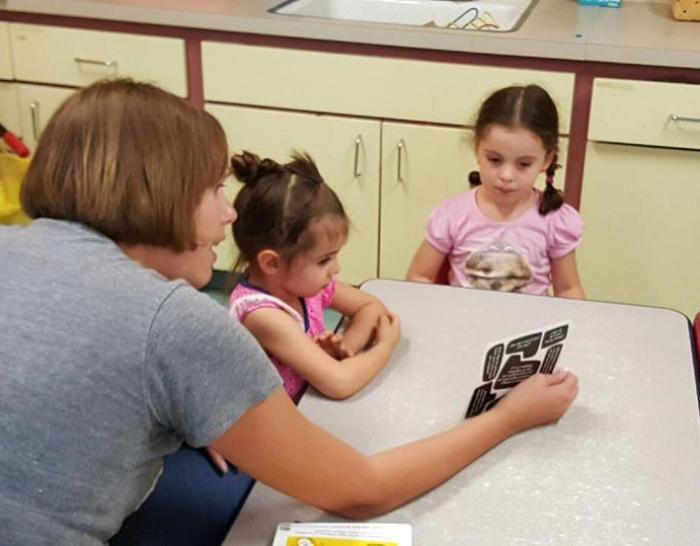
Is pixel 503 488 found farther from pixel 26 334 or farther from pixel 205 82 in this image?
pixel 205 82

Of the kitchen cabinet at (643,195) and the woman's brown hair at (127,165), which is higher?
the woman's brown hair at (127,165)

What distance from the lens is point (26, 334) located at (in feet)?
3.00

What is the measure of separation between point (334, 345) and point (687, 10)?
70.5 inches

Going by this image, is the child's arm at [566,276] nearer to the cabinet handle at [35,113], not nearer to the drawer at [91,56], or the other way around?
the drawer at [91,56]

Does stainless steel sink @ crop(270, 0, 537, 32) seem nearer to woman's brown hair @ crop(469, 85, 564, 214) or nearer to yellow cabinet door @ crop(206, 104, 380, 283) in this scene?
yellow cabinet door @ crop(206, 104, 380, 283)

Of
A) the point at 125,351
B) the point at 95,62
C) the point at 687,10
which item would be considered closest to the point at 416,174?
the point at 687,10

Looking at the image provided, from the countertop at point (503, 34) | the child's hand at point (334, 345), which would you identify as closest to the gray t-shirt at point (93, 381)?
the child's hand at point (334, 345)

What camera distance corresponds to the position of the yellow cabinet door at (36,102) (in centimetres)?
294

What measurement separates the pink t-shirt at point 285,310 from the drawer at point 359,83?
118 cm

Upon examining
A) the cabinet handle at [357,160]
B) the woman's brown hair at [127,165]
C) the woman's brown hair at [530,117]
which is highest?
the woman's brown hair at [127,165]

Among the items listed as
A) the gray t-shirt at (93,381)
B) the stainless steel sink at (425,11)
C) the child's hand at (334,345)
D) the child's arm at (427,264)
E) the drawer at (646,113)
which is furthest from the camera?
the stainless steel sink at (425,11)

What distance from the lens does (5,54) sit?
2.93m

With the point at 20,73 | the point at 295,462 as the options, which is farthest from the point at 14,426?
the point at 20,73

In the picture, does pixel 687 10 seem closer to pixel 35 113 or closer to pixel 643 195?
pixel 643 195
